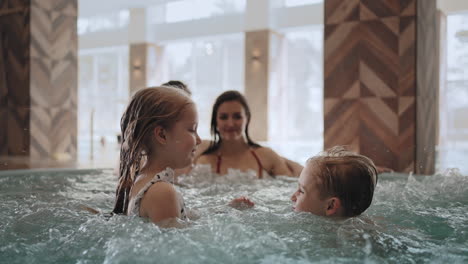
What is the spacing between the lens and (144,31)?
15047mm

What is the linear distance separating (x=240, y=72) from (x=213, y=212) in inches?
503

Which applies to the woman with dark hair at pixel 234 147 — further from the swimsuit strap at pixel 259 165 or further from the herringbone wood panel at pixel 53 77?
the herringbone wood panel at pixel 53 77

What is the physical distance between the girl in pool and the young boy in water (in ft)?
1.72

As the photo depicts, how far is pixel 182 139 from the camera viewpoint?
5.77 ft

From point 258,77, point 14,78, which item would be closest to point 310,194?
point 14,78

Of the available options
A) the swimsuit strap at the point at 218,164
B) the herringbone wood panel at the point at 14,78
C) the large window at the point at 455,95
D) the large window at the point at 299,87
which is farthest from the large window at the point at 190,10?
the swimsuit strap at the point at 218,164

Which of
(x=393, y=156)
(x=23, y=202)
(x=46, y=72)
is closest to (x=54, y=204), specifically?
(x=23, y=202)

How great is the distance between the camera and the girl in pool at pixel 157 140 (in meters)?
1.68

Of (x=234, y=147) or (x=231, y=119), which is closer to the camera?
(x=231, y=119)

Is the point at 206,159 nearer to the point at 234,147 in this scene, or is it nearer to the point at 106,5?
the point at 234,147

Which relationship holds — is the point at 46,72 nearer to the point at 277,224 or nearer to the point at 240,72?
the point at 277,224

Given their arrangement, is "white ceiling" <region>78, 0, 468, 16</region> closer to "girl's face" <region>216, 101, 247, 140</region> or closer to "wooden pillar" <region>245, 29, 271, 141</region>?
"wooden pillar" <region>245, 29, 271, 141</region>

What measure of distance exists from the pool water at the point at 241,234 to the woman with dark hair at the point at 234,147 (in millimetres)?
834

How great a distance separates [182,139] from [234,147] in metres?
2.04
